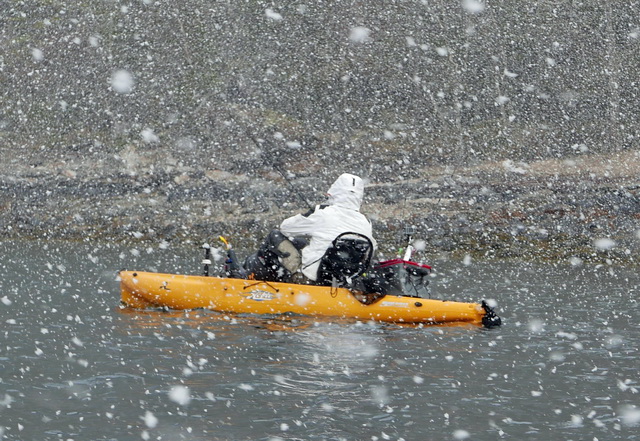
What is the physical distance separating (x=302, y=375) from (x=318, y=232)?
313cm

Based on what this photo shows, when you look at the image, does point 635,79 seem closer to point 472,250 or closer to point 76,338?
point 472,250

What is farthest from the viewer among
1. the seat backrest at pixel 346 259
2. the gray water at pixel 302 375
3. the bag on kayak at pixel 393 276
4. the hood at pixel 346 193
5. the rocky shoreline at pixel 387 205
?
the rocky shoreline at pixel 387 205

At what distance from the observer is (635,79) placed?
117ft

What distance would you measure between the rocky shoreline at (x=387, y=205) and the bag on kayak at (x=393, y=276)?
527 inches

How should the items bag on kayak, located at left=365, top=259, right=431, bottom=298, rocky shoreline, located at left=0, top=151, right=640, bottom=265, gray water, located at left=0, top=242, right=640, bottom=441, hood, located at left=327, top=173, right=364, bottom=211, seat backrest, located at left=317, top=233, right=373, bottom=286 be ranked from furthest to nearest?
rocky shoreline, located at left=0, top=151, right=640, bottom=265
bag on kayak, located at left=365, top=259, right=431, bottom=298
hood, located at left=327, top=173, right=364, bottom=211
seat backrest, located at left=317, top=233, right=373, bottom=286
gray water, located at left=0, top=242, right=640, bottom=441

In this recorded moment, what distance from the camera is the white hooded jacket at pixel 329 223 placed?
452 inches

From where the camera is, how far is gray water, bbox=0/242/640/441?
23.7 feet

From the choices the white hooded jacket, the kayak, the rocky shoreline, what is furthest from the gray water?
the rocky shoreline

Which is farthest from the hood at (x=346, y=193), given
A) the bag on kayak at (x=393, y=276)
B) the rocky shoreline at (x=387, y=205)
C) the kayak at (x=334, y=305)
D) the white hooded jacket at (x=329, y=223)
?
the rocky shoreline at (x=387, y=205)

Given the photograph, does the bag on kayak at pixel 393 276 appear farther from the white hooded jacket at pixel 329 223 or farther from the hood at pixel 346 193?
the hood at pixel 346 193

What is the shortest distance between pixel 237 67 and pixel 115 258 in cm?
1796

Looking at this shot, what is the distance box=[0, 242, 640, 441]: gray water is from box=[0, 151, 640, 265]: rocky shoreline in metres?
12.9

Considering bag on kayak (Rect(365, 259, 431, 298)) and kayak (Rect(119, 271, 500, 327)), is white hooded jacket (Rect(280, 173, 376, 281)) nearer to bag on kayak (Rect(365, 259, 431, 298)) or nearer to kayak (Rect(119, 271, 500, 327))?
kayak (Rect(119, 271, 500, 327))

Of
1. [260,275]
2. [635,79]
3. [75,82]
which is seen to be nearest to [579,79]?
[635,79]
